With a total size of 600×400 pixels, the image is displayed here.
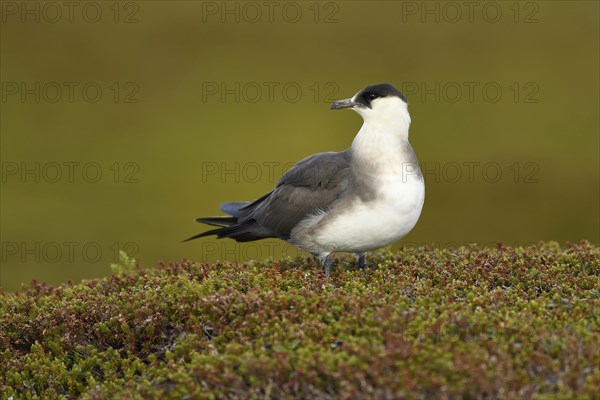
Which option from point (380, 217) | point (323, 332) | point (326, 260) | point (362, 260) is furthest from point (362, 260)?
point (323, 332)

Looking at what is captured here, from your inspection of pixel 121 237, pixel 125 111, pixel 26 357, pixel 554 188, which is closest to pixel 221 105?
pixel 125 111

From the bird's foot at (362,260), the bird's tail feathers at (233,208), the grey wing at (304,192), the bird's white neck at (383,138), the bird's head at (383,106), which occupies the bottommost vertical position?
the bird's foot at (362,260)

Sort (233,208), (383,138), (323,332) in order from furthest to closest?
(233,208) → (383,138) → (323,332)

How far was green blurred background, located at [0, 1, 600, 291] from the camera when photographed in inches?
776

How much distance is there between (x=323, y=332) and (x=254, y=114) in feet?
51.0

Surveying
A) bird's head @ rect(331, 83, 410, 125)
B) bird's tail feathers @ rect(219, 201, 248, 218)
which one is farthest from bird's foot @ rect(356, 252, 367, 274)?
bird's tail feathers @ rect(219, 201, 248, 218)

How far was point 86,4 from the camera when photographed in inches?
964

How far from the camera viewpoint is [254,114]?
73.2 feet

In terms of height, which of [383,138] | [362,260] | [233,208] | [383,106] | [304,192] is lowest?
[362,260]

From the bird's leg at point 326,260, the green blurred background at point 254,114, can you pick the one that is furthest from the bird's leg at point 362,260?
the green blurred background at point 254,114

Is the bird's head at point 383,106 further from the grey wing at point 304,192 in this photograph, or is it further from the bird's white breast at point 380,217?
the bird's white breast at point 380,217

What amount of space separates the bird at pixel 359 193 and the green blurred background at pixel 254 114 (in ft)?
27.3

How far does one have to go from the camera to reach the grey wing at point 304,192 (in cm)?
1032

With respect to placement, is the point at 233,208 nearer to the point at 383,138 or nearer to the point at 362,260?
the point at 362,260
